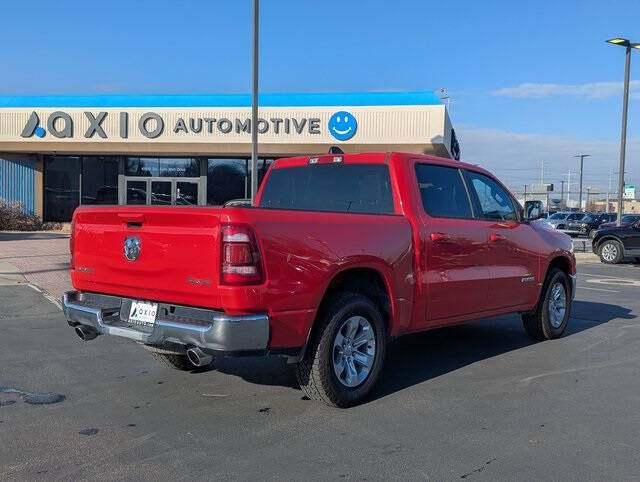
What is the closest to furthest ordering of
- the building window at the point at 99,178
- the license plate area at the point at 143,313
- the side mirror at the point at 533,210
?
the license plate area at the point at 143,313 → the side mirror at the point at 533,210 → the building window at the point at 99,178

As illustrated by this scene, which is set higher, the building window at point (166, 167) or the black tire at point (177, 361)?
the building window at point (166, 167)

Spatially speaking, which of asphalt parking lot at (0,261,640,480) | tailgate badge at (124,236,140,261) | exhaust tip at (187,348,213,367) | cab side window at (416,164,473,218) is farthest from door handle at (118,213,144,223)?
cab side window at (416,164,473,218)

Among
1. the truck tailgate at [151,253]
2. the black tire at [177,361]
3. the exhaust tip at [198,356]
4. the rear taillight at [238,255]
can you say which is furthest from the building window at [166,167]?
the rear taillight at [238,255]

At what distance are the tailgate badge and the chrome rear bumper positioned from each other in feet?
1.14

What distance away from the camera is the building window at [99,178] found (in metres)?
27.3

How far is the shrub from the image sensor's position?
84.6ft

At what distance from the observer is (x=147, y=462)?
12.8ft

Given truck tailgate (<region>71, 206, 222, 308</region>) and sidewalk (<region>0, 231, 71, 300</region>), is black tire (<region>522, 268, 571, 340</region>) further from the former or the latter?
sidewalk (<region>0, 231, 71, 300</region>)

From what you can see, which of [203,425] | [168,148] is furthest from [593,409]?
[168,148]

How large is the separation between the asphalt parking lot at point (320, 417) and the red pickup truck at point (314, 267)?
1.42ft

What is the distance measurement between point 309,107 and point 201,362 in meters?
20.8

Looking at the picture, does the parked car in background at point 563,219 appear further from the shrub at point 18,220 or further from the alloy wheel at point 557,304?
the alloy wheel at point 557,304

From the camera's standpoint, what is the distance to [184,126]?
2488cm

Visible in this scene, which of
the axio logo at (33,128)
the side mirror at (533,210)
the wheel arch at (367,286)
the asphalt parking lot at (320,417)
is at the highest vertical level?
the axio logo at (33,128)
